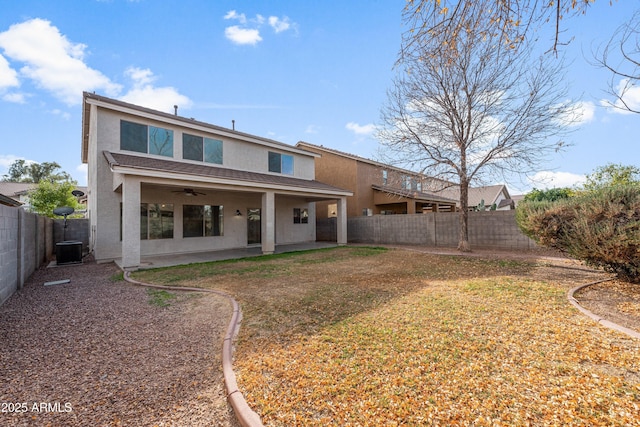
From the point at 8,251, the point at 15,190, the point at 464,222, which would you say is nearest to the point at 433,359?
the point at 8,251

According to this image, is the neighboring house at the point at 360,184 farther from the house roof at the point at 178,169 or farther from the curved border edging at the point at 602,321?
the curved border edging at the point at 602,321

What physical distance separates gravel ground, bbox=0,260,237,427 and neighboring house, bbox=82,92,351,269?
4.11m

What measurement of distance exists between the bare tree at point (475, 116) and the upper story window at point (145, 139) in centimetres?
915

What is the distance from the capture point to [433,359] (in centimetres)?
268

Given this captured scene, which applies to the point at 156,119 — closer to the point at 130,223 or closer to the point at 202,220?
the point at 202,220

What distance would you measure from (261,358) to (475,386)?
2.04 m

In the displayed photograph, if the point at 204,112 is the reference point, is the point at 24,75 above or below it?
above

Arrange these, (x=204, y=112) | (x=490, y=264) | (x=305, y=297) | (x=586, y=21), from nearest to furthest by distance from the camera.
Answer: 1. (x=586, y=21)
2. (x=305, y=297)
3. (x=490, y=264)
4. (x=204, y=112)

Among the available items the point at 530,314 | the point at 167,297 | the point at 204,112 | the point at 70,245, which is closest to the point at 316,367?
the point at 530,314

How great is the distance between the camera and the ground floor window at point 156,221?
10.6m

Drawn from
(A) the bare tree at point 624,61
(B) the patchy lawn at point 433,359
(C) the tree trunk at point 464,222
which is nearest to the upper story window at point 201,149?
(B) the patchy lawn at point 433,359

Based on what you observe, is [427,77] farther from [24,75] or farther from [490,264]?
[24,75]

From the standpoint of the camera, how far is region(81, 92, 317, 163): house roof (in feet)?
30.4

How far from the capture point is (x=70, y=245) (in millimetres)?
9188
